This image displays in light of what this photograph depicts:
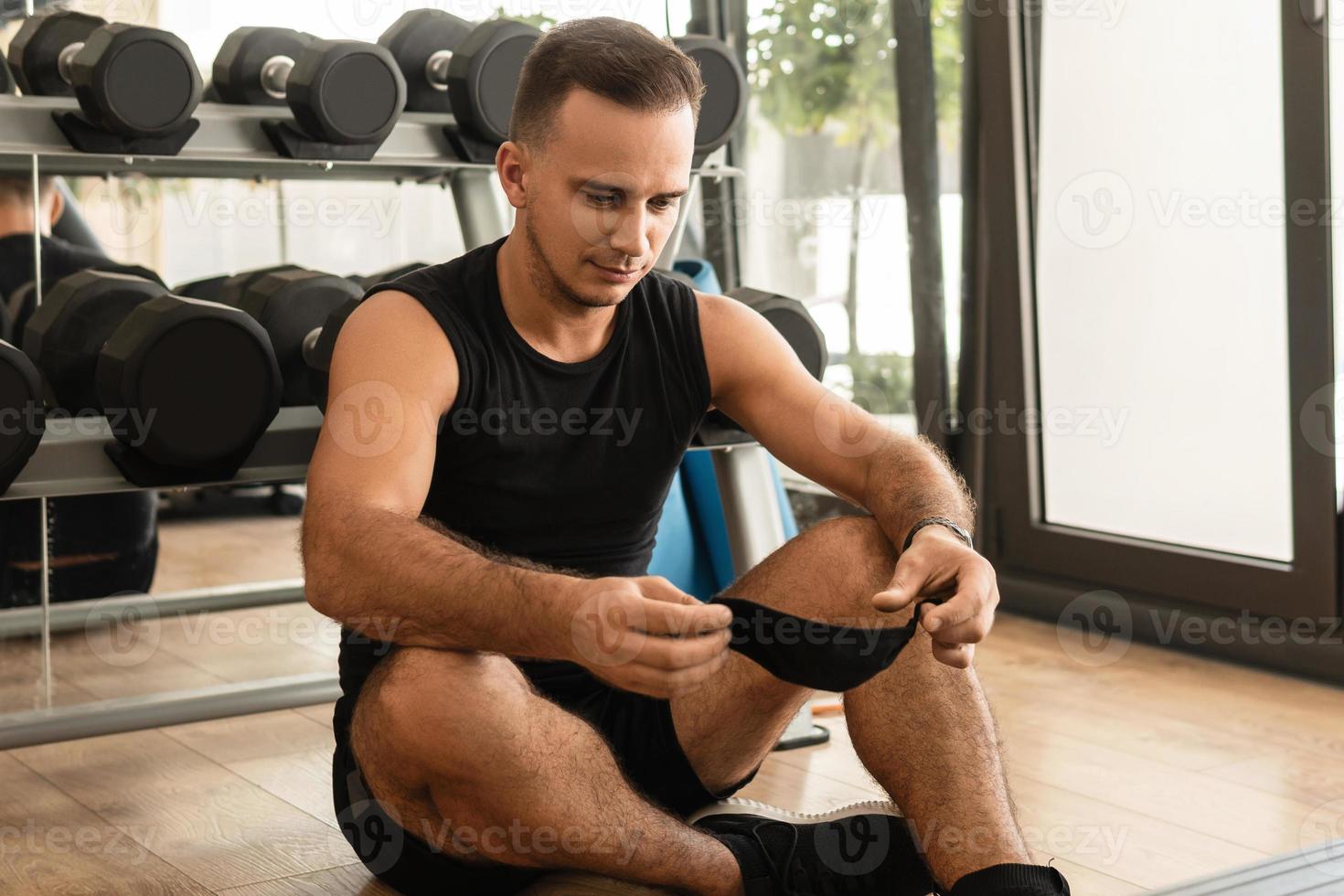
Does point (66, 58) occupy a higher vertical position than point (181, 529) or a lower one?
higher

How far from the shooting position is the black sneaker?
130 cm

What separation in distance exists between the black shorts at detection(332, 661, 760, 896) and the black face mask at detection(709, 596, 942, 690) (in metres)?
0.25

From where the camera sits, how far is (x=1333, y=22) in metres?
2.08

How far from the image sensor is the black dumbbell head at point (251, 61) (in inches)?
76.7

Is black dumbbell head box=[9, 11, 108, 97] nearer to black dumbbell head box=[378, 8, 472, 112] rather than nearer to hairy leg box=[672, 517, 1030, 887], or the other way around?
black dumbbell head box=[378, 8, 472, 112]

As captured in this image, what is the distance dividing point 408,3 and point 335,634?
1262 mm

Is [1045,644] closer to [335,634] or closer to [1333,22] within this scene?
[1333,22]

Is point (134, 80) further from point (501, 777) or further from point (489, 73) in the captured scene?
point (501, 777)

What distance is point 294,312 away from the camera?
177cm

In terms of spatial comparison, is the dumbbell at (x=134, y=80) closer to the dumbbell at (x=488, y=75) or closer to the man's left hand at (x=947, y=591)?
the dumbbell at (x=488, y=75)

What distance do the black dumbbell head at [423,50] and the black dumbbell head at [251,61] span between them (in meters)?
0.13

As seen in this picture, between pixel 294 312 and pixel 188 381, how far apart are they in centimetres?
24

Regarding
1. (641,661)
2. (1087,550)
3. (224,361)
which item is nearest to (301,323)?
(224,361)

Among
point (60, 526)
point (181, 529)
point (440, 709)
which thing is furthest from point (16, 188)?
point (440, 709)
